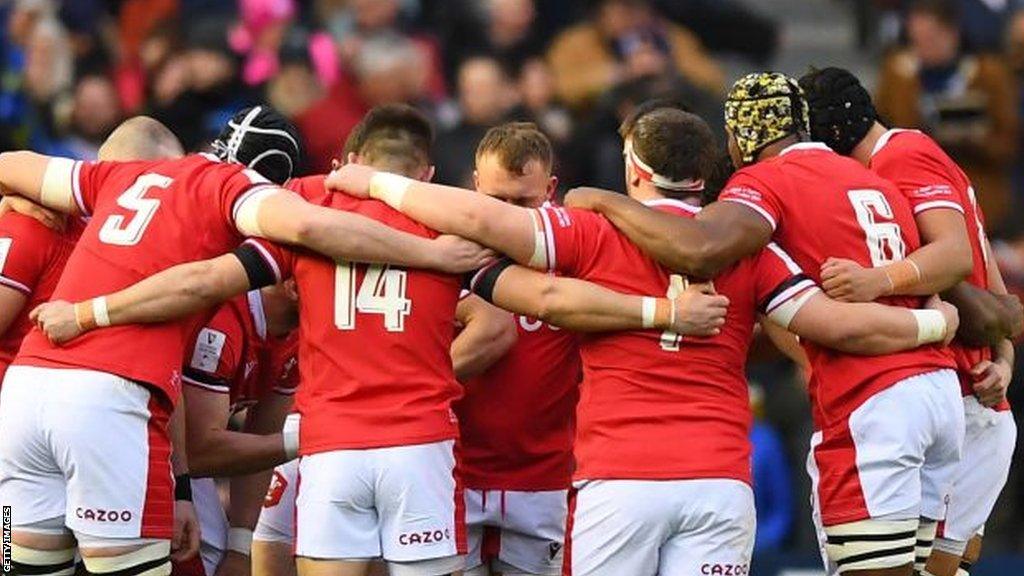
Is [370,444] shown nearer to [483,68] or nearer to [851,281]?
[851,281]

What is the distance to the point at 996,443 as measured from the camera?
30.3 feet

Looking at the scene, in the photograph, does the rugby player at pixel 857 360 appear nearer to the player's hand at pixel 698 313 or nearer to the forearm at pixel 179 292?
the player's hand at pixel 698 313

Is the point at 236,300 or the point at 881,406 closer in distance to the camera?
the point at 881,406

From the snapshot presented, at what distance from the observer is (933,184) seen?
29.0 ft

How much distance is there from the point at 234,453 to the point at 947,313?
2926mm

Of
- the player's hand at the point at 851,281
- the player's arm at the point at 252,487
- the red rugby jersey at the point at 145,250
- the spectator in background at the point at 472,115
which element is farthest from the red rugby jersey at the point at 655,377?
the spectator in background at the point at 472,115

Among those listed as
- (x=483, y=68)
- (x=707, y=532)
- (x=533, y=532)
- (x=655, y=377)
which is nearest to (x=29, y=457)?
(x=533, y=532)

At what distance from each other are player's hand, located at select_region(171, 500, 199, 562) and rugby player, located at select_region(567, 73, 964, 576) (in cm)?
202

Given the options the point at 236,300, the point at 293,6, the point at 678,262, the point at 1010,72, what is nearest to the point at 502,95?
the point at 293,6

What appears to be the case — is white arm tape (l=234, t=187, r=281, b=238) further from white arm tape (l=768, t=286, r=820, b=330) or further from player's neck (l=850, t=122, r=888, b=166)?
player's neck (l=850, t=122, r=888, b=166)

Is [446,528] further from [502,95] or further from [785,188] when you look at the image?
[502,95]

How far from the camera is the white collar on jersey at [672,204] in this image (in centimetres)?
829

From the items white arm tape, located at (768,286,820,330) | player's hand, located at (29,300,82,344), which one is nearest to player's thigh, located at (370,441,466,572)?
player's hand, located at (29,300,82,344)

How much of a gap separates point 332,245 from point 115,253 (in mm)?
929
